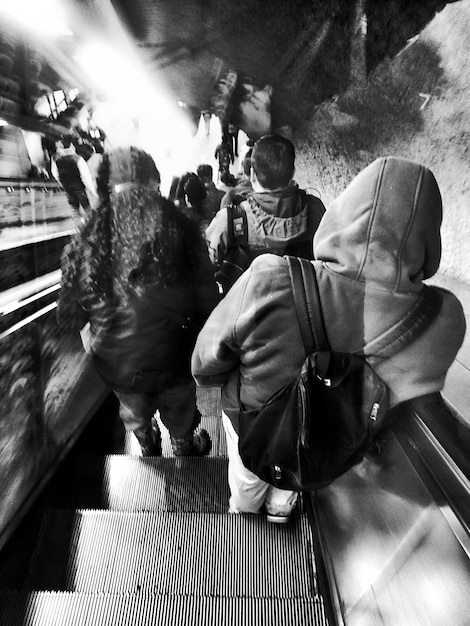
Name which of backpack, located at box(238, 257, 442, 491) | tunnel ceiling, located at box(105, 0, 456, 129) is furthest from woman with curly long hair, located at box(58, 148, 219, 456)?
backpack, located at box(238, 257, 442, 491)

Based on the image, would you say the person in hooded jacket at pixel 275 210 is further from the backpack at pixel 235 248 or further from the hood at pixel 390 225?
the hood at pixel 390 225

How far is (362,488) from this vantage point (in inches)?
56.4

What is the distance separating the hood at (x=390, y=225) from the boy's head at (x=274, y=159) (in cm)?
62

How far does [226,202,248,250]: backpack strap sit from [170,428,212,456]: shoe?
1165 millimetres

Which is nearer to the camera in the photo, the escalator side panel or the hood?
the hood

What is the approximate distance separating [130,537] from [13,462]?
58 cm

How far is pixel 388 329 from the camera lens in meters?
0.89

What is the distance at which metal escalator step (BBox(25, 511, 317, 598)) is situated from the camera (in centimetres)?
145

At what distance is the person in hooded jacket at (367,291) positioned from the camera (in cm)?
81

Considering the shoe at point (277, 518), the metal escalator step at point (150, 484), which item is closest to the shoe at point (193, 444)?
the metal escalator step at point (150, 484)

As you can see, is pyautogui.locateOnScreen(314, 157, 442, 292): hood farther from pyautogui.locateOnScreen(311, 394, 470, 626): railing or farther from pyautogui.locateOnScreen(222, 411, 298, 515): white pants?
pyautogui.locateOnScreen(222, 411, 298, 515): white pants

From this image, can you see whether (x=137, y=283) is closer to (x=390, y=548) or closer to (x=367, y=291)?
(x=367, y=291)

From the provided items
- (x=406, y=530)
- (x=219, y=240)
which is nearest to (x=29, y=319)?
(x=219, y=240)

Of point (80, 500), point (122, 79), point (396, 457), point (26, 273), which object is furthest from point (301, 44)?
point (80, 500)
